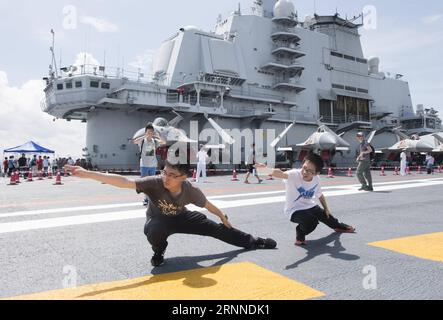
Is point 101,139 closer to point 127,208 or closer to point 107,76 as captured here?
point 107,76

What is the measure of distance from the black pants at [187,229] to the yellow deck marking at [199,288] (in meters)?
0.41

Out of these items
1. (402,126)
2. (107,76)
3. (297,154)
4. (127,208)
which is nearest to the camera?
(127,208)

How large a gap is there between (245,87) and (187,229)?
33.1 m

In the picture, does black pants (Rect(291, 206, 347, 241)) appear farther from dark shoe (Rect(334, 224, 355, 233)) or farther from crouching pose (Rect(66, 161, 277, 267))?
crouching pose (Rect(66, 161, 277, 267))

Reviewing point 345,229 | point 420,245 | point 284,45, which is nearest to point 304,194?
point 345,229

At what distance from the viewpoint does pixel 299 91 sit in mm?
39812

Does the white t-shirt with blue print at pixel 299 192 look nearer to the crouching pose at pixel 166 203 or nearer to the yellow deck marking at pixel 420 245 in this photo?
the yellow deck marking at pixel 420 245

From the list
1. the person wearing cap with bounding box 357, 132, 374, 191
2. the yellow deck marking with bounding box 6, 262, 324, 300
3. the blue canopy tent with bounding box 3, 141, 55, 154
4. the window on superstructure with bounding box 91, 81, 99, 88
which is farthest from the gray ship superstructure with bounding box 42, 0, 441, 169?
the yellow deck marking with bounding box 6, 262, 324, 300

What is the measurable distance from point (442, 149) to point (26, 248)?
159 ft

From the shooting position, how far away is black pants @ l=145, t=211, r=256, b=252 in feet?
11.3

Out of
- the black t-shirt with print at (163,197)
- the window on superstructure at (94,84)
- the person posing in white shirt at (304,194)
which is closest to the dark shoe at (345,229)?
the person posing in white shirt at (304,194)

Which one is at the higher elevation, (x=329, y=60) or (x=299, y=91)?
(x=329, y=60)

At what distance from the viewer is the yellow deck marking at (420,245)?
3.80 meters
